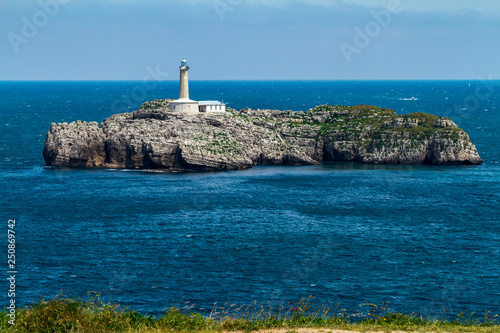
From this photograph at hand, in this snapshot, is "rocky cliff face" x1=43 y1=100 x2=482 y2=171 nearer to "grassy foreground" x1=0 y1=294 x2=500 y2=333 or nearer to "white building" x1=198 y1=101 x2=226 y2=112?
"white building" x1=198 y1=101 x2=226 y2=112

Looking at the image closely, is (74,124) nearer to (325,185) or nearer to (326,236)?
(325,185)

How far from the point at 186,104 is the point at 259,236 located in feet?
200

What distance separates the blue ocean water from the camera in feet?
158

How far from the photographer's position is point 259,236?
62.9m

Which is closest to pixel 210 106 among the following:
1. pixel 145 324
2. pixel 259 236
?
pixel 259 236

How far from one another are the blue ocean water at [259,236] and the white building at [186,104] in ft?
78.1

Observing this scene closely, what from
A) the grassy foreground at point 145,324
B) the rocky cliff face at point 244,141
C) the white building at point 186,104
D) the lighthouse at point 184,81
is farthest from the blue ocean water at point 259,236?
the lighthouse at point 184,81

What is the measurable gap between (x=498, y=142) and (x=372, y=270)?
320 feet

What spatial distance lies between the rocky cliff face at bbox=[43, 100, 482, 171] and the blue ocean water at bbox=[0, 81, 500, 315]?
4.59 m

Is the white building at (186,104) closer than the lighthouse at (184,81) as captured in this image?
Yes

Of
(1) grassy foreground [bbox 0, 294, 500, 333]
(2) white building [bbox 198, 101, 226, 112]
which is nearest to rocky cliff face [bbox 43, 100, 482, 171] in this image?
(2) white building [bbox 198, 101, 226, 112]

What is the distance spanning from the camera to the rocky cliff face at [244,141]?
103 meters

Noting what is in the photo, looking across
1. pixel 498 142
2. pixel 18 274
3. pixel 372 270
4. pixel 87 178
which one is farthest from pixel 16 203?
pixel 498 142

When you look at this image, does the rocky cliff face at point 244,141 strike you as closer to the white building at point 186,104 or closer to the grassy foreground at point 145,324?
the white building at point 186,104
